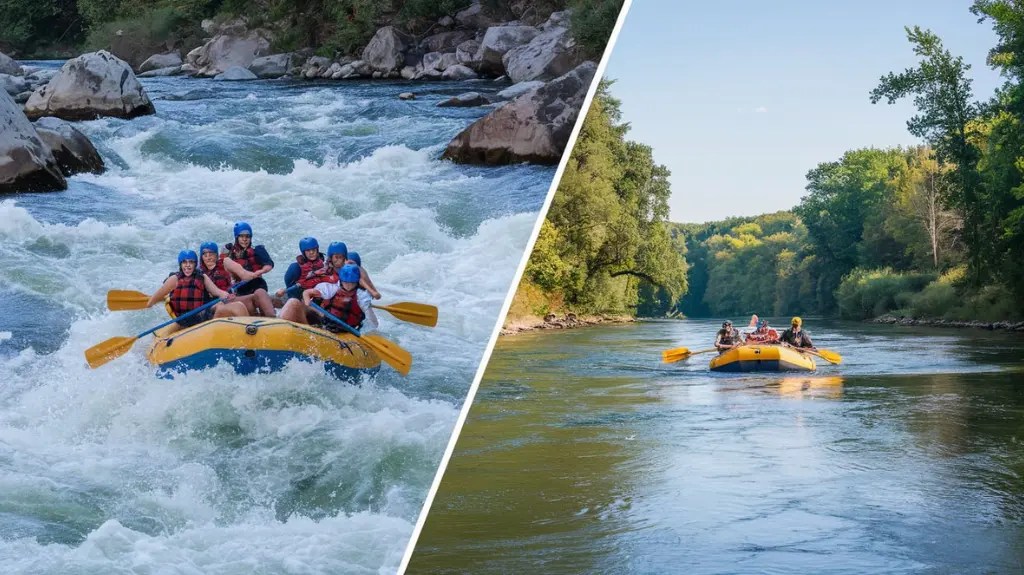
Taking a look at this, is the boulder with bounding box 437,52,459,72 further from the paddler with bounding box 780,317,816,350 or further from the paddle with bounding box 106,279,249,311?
the paddle with bounding box 106,279,249,311

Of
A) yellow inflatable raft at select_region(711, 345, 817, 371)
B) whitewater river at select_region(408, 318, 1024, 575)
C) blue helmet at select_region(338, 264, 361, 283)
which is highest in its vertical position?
blue helmet at select_region(338, 264, 361, 283)

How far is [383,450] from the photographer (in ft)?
17.3

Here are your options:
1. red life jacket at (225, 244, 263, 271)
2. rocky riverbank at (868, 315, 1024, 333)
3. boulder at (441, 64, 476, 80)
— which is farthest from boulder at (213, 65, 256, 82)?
red life jacket at (225, 244, 263, 271)

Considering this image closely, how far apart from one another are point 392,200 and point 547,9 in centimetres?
381

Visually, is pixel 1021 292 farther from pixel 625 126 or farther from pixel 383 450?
pixel 383 450

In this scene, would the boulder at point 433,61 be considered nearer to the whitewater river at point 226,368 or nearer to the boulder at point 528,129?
the whitewater river at point 226,368

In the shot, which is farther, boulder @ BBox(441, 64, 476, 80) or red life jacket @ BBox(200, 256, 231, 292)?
boulder @ BBox(441, 64, 476, 80)

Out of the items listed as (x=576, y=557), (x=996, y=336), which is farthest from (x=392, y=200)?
(x=996, y=336)

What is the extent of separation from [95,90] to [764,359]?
714cm

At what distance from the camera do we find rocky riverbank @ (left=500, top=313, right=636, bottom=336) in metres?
10.9

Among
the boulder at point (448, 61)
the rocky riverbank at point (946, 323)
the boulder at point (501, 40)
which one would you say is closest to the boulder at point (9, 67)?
the boulder at point (448, 61)

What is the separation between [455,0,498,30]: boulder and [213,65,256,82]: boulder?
286 centimetres

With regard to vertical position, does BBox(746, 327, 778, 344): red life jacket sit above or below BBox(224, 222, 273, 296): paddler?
below

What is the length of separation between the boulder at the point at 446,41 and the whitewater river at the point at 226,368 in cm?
57
